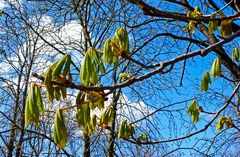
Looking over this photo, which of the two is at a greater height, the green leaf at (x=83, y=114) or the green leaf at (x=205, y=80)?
the green leaf at (x=205, y=80)

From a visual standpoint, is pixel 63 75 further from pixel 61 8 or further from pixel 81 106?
pixel 61 8

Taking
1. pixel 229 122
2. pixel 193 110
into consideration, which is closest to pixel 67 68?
pixel 193 110

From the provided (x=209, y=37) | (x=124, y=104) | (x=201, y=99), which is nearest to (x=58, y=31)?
(x=124, y=104)

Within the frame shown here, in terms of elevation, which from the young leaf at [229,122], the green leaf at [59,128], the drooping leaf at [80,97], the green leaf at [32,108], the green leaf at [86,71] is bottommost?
the green leaf at [59,128]

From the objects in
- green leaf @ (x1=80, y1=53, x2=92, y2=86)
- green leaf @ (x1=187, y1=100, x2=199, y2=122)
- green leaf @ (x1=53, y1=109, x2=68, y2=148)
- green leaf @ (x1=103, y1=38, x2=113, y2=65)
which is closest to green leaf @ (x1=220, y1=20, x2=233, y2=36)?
green leaf @ (x1=187, y1=100, x2=199, y2=122)

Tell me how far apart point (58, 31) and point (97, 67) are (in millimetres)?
5352

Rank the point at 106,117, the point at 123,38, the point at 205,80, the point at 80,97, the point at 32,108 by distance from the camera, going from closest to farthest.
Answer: the point at 32,108
the point at 80,97
the point at 123,38
the point at 106,117
the point at 205,80

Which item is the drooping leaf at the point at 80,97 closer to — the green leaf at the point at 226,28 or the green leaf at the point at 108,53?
the green leaf at the point at 108,53

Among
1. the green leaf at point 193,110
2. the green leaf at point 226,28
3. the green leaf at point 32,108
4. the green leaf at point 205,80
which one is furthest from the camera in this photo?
the green leaf at point 193,110

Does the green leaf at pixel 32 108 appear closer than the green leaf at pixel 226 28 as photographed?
Yes

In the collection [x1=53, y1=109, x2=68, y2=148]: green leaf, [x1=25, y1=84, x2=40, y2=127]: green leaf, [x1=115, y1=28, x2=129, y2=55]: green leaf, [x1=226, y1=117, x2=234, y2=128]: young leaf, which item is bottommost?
[x1=53, y1=109, x2=68, y2=148]: green leaf

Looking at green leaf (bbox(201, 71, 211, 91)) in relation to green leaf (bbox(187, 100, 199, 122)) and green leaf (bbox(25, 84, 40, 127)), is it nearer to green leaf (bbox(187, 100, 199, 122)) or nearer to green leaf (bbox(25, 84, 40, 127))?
green leaf (bbox(187, 100, 199, 122))

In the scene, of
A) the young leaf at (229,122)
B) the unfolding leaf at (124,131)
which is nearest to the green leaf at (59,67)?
the unfolding leaf at (124,131)

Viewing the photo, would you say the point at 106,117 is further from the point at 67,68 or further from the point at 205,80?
the point at 205,80
